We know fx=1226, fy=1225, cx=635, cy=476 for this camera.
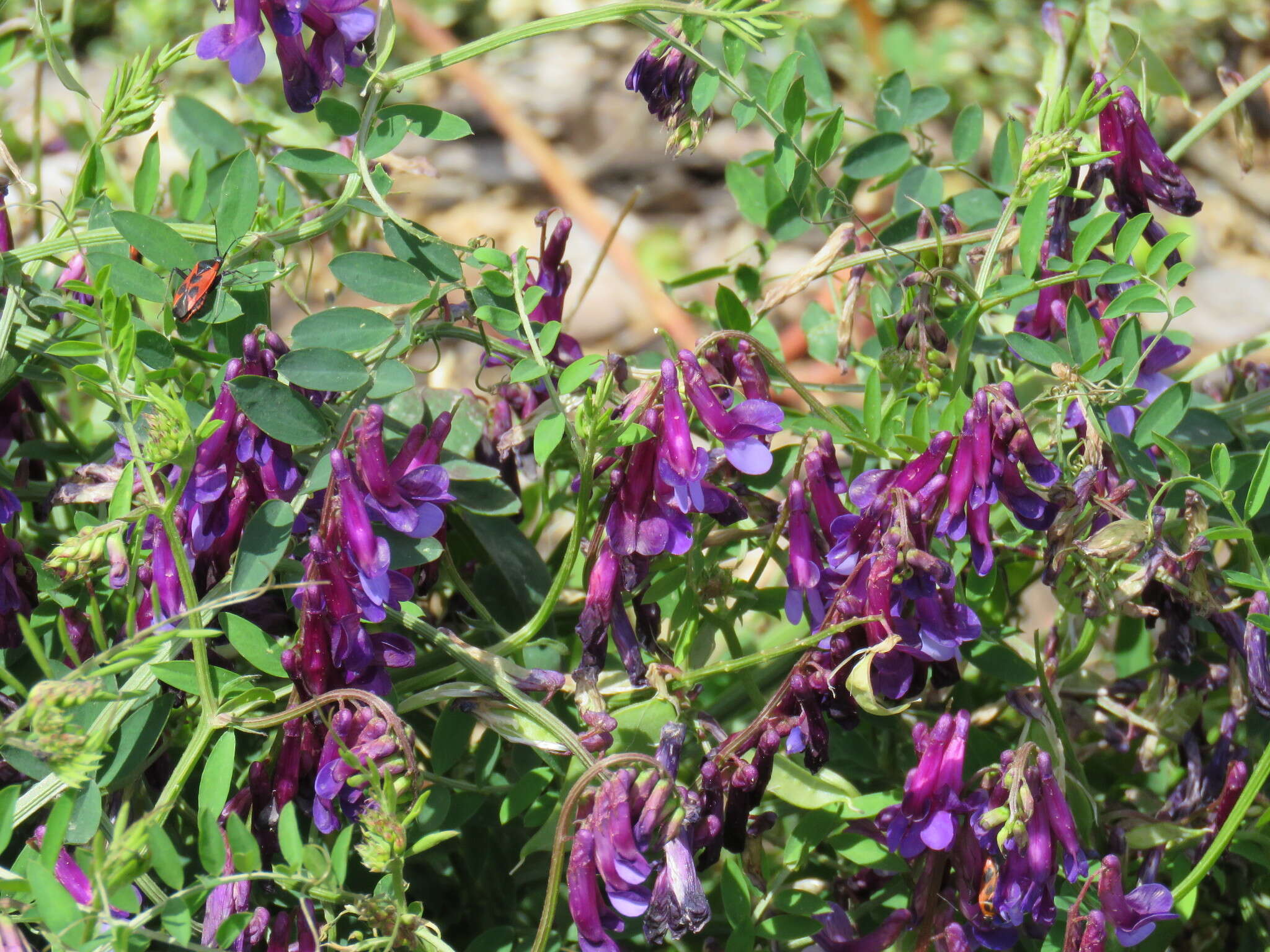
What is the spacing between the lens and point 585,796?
98cm

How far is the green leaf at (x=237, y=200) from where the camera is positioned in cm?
105

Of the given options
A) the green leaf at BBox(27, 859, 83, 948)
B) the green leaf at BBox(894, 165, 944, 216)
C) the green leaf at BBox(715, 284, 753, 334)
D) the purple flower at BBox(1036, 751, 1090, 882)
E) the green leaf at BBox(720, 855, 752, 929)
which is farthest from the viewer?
the green leaf at BBox(894, 165, 944, 216)

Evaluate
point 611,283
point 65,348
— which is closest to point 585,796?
point 65,348

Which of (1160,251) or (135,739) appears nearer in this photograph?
(135,739)

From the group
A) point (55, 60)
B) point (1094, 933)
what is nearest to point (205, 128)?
point (55, 60)

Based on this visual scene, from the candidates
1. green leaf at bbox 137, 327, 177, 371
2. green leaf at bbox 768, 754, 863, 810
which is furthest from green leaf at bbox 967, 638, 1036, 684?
green leaf at bbox 137, 327, 177, 371

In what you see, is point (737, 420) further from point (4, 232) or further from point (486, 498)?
point (4, 232)

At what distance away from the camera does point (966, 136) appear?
1488mm

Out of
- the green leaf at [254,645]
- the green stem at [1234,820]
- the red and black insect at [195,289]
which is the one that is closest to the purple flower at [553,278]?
the red and black insect at [195,289]

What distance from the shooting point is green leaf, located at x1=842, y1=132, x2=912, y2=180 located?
4.60 feet

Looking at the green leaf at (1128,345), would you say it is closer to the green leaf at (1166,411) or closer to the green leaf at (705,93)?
the green leaf at (1166,411)

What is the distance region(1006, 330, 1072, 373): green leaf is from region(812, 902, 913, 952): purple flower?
0.51 m

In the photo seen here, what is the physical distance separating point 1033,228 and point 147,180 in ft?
2.84

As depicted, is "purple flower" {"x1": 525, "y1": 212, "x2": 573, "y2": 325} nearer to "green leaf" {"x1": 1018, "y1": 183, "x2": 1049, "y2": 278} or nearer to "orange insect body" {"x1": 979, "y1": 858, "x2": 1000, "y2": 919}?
"green leaf" {"x1": 1018, "y1": 183, "x2": 1049, "y2": 278}
